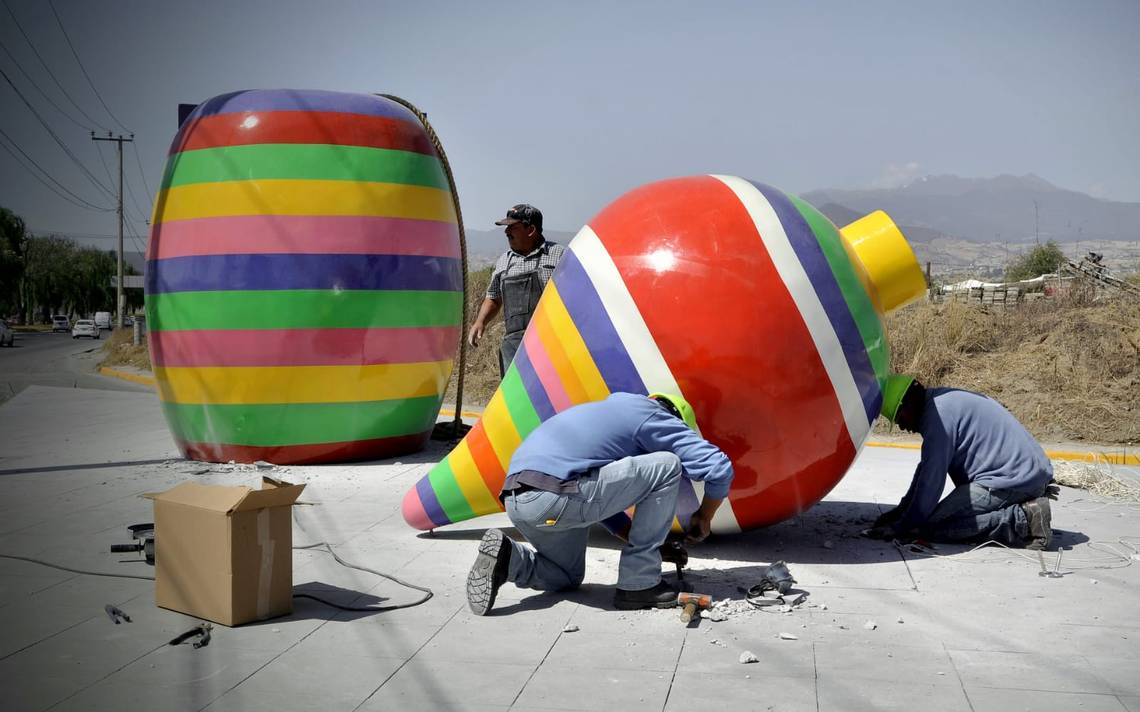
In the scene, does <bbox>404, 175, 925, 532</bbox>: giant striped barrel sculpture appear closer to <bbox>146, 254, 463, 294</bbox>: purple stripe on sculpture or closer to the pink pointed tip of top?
the pink pointed tip of top

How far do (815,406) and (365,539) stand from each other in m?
A: 2.86

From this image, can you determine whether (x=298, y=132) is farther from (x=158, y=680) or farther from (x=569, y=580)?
(x=158, y=680)

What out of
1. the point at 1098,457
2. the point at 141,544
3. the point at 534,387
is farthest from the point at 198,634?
the point at 1098,457

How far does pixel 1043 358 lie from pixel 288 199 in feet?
33.1

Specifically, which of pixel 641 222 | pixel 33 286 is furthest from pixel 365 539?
pixel 33 286

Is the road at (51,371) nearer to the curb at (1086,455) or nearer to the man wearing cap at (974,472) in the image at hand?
the curb at (1086,455)

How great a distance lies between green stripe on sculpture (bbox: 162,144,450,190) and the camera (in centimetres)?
850

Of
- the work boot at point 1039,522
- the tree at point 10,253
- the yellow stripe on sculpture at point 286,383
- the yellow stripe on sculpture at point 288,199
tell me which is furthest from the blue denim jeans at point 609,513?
the tree at point 10,253

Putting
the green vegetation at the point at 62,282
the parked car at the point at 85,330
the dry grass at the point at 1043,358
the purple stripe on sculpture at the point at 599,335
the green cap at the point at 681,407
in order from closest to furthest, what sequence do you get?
the green cap at the point at 681,407 < the purple stripe on sculpture at the point at 599,335 < the dry grass at the point at 1043,358 < the parked car at the point at 85,330 < the green vegetation at the point at 62,282

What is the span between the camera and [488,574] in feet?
15.9

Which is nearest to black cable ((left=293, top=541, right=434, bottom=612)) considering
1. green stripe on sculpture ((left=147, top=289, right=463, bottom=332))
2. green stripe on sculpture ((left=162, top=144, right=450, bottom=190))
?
green stripe on sculpture ((left=147, top=289, right=463, bottom=332))

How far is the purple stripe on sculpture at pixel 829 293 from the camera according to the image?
5.37 meters

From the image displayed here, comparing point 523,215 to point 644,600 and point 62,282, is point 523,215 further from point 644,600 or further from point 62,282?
point 62,282

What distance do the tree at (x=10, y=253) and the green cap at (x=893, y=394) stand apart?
224 ft
